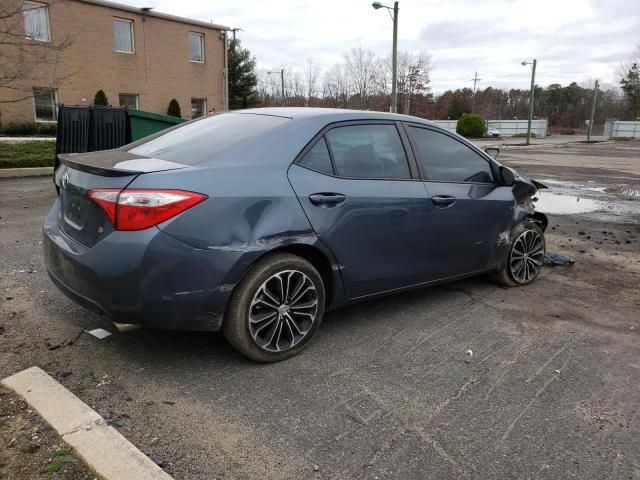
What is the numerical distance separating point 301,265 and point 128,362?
1246 mm

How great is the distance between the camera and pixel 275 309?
3.38 meters

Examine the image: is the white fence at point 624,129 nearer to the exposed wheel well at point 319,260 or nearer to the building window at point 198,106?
the building window at point 198,106

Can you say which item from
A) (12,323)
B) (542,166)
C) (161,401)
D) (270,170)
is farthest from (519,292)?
(542,166)

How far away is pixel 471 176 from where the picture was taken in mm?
4574

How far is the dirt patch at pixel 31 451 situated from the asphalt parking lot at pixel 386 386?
0.97ft

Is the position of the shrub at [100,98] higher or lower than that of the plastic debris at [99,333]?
higher

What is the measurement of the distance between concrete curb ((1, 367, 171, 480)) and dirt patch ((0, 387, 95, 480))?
0.03 meters

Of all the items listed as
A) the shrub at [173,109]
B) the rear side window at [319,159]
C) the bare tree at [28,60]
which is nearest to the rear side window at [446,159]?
the rear side window at [319,159]

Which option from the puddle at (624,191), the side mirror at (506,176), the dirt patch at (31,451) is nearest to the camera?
the dirt patch at (31,451)

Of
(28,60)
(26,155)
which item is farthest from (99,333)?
(28,60)

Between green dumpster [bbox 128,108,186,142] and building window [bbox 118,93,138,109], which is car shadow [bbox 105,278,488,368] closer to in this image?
green dumpster [bbox 128,108,186,142]

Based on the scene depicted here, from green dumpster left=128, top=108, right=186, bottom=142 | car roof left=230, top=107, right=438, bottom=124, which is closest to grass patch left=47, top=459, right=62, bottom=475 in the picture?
car roof left=230, top=107, right=438, bottom=124

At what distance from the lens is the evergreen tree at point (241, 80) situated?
41812mm

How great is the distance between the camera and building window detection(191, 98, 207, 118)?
103ft
